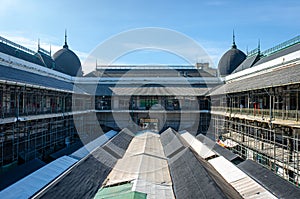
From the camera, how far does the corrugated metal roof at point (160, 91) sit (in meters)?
23.3

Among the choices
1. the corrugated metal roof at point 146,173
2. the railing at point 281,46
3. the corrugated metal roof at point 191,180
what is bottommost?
the corrugated metal roof at point 146,173

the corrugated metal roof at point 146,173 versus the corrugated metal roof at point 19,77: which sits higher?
the corrugated metal roof at point 19,77

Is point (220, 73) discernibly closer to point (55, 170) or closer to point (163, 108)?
point (163, 108)

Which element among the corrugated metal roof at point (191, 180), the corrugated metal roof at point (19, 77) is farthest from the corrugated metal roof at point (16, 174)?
the corrugated metal roof at point (191, 180)

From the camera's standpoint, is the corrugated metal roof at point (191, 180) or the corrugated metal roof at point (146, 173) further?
the corrugated metal roof at point (146, 173)

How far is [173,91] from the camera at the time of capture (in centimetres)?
2397

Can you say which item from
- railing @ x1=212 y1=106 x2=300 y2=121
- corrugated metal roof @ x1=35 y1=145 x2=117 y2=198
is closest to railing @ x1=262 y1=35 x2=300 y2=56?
railing @ x1=212 y1=106 x2=300 y2=121

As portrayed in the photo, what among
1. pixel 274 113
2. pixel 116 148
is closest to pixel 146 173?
pixel 116 148

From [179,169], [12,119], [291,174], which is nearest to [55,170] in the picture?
[12,119]

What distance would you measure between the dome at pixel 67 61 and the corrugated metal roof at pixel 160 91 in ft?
16.2

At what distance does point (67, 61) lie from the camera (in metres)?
27.2

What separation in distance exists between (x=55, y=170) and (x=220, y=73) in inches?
818

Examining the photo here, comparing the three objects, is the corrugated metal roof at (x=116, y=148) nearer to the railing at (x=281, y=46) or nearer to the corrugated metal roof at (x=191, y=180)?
the corrugated metal roof at (x=191, y=180)

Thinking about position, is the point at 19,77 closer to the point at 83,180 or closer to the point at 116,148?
the point at 116,148
